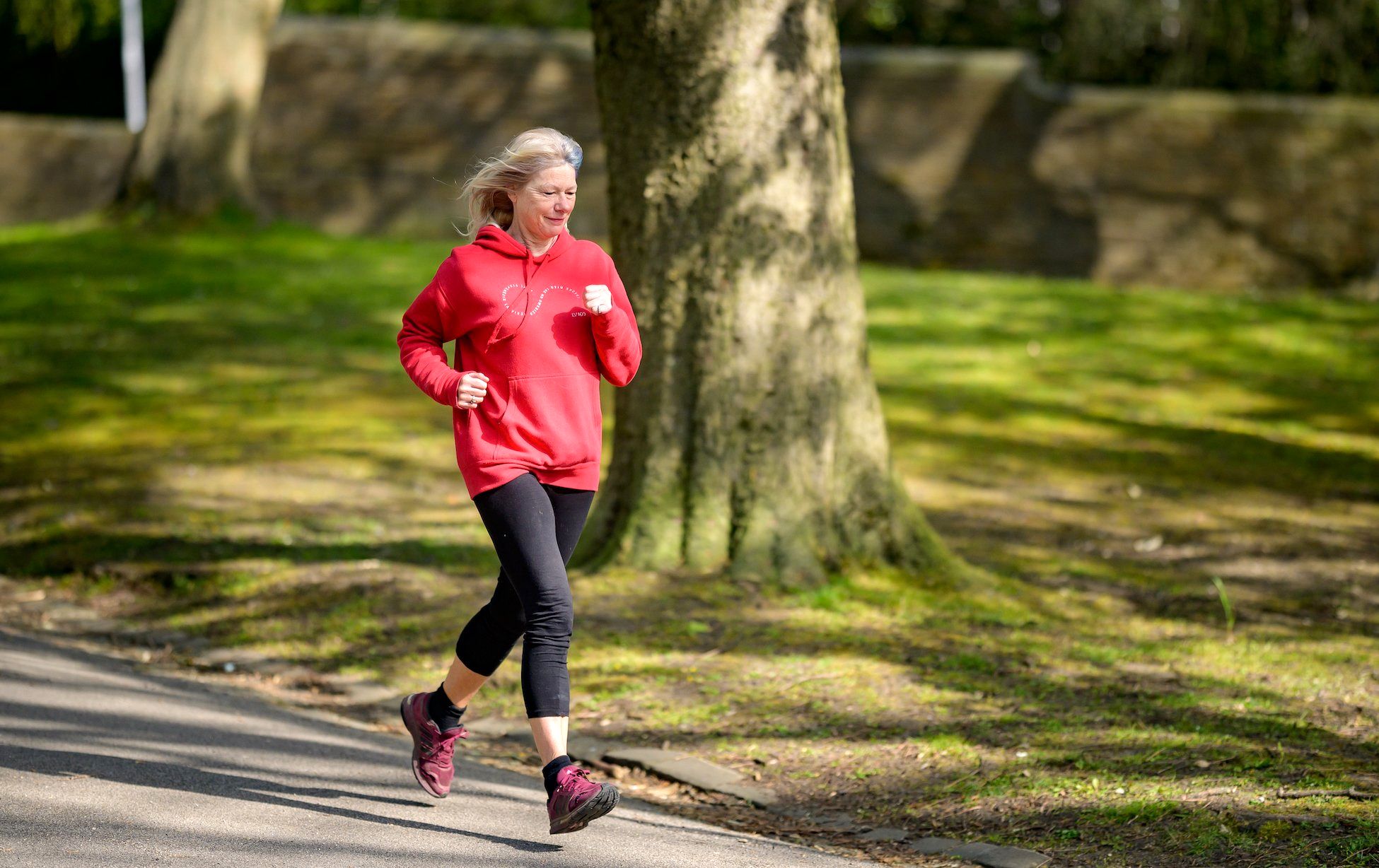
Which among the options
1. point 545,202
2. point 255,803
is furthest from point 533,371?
point 255,803

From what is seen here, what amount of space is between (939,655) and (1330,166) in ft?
47.4

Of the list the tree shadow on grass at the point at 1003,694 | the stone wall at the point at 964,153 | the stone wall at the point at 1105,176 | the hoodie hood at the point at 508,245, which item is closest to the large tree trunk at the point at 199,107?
the stone wall at the point at 964,153

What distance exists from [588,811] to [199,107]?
1649 centimetres

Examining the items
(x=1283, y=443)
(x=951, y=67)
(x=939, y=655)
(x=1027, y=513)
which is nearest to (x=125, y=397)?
(x=1027, y=513)

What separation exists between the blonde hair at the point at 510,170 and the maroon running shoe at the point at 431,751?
5.14 ft

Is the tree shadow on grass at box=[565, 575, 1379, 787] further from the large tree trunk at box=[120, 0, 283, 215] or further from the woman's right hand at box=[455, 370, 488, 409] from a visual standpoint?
the large tree trunk at box=[120, 0, 283, 215]

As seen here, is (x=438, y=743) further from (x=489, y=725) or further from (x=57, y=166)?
(x=57, y=166)

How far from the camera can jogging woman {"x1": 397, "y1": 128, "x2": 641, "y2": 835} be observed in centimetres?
432

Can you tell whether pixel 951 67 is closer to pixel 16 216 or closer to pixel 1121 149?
pixel 1121 149

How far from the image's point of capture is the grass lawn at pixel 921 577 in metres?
5.16

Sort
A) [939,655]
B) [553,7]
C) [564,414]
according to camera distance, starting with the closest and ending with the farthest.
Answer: [564,414], [939,655], [553,7]

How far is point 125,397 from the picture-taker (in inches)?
477

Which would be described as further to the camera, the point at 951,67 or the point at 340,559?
the point at 951,67

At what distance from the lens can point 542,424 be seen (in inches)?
172
